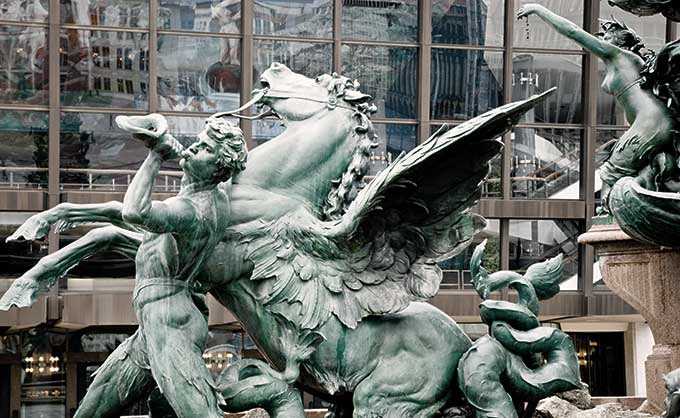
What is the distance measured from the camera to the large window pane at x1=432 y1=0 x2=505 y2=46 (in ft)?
100

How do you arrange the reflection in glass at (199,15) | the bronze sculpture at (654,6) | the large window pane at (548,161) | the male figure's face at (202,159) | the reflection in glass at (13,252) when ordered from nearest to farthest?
the male figure's face at (202,159)
the bronze sculpture at (654,6)
the reflection in glass at (13,252)
the reflection in glass at (199,15)
the large window pane at (548,161)

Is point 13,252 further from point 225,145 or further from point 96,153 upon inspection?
point 225,145

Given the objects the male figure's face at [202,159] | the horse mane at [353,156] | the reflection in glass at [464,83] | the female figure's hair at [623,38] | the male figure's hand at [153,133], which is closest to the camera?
the male figure's hand at [153,133]

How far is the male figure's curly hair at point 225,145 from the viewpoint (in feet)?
21.1

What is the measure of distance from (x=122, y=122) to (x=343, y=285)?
1.28m

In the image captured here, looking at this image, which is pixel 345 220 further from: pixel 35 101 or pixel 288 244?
pixel 35 101

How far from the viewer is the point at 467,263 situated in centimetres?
3041

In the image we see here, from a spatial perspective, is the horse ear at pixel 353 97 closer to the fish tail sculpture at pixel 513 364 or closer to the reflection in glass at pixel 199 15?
the fish tail sculpture at pixel 513 364

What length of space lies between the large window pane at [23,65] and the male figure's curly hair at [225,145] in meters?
22.8

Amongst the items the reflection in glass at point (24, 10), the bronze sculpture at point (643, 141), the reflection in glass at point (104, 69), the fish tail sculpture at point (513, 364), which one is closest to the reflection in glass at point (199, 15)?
the reflection in glass at point (104, 69)

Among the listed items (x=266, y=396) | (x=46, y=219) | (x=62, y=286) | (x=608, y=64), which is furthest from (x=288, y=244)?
(x=62, y=286)

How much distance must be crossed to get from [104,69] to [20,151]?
7.46 ft

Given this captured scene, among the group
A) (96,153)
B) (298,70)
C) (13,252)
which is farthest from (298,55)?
(13,252)

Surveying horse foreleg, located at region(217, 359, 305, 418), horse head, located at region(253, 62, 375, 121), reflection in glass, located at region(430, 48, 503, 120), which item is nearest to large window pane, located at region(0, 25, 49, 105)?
reflection in glass, located at region(430, 48, 503, 120)
